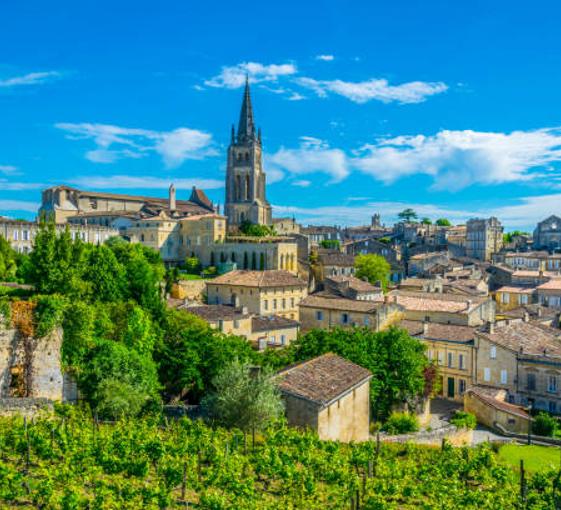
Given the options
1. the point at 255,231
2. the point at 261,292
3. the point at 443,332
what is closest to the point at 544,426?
the point at 443,332

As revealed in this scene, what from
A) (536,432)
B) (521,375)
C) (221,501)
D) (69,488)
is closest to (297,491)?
(221,501)

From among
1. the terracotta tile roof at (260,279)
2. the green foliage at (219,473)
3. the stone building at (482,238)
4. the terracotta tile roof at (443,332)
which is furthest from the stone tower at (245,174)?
the green foliage at (219,473)

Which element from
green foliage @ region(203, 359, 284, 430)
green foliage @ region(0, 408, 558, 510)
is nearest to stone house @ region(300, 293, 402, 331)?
green foliage @ region(203, 359, 284, 430)

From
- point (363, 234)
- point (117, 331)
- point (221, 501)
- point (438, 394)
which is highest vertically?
point (363, 234)

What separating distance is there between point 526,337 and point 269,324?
18291mm

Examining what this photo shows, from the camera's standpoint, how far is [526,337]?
3788 cm

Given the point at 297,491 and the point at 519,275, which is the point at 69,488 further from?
the point at 519,275

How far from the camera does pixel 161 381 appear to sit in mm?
28234

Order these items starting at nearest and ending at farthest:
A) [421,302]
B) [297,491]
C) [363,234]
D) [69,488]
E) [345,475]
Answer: [69,488] < [297,491] < [345,475] < [421,302] < [363,234]

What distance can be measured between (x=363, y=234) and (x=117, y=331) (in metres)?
107

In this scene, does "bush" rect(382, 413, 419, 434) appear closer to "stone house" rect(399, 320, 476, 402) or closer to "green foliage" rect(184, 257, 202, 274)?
"stone house" rect(399, 320, 476, 402)

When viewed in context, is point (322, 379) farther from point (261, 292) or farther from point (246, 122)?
point (246, 122)

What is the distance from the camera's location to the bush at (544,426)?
3034cm

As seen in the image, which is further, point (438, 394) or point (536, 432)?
point (438, 394)
